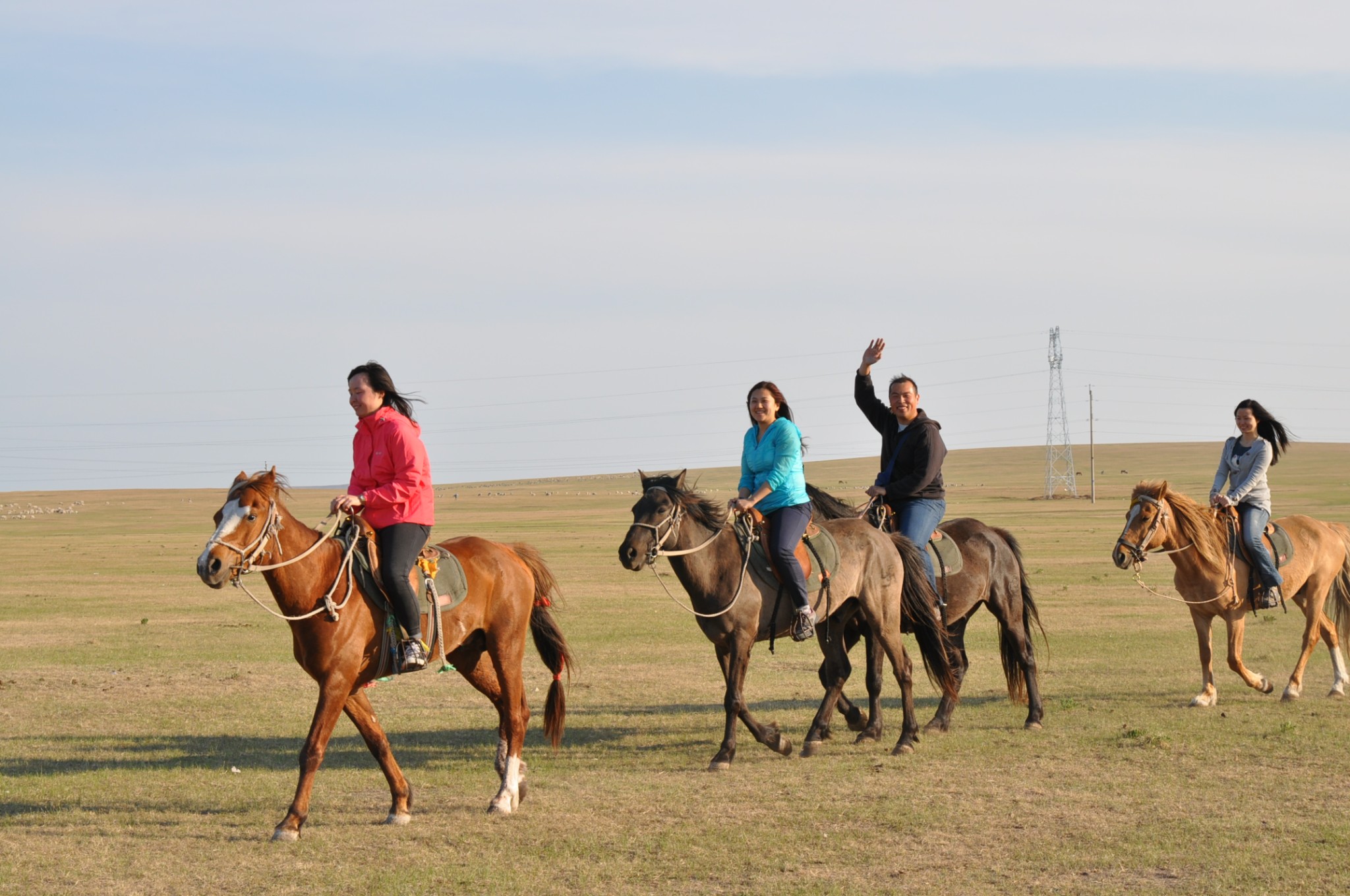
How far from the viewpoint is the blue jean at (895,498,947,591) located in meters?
11.8

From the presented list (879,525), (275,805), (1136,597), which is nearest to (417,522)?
(275,805)

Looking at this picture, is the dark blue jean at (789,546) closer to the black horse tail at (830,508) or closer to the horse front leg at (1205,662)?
the black horse tail at (830,508)

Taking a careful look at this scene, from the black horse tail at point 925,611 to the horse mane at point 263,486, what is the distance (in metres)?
5.72

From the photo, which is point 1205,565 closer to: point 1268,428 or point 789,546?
point 1268,428

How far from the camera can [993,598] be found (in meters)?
12.4

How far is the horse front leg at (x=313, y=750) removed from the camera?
790 cm

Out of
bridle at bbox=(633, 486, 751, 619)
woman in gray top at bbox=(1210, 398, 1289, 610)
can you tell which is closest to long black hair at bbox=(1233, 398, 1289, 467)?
woman in gray top at bbox=(1210, 398, 1289, 610)

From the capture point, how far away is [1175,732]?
431 inches

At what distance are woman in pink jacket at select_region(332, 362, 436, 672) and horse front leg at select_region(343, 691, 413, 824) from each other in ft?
1.34

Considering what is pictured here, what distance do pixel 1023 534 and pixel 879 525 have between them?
35367mm

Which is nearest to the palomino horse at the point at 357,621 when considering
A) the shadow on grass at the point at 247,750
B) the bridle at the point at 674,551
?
the bridle at the point at 674,551

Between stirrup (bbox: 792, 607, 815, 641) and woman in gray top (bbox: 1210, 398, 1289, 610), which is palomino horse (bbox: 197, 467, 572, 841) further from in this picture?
woman in gray top (bbox: 1210, 398, 1289, 610)

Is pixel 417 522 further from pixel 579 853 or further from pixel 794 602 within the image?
pixel 794 602

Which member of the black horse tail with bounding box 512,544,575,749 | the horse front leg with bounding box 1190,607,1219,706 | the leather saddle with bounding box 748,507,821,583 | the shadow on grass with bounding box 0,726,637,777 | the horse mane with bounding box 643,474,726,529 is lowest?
the shadow on grass with bounding box 0,726,637,777
